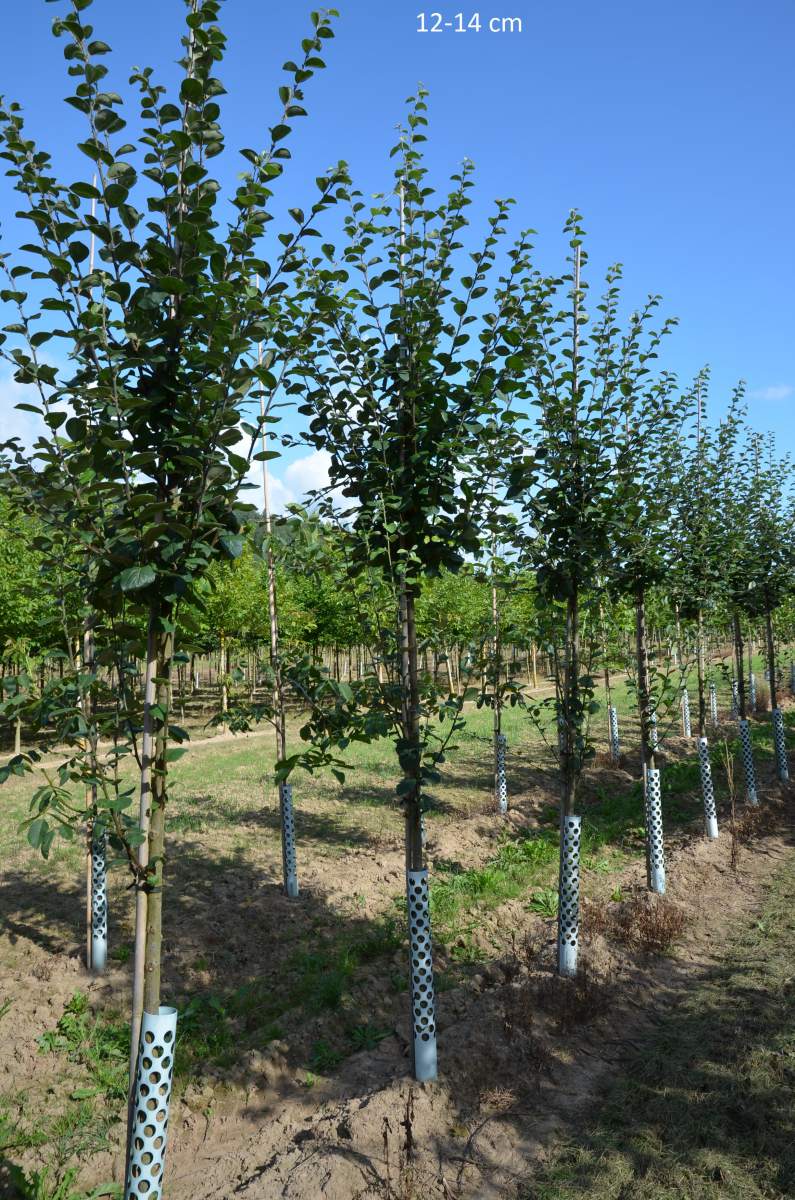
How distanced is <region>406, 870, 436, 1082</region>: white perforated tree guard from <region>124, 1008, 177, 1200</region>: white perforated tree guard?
2070mm

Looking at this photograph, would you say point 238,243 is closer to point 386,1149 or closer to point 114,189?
point 114,189

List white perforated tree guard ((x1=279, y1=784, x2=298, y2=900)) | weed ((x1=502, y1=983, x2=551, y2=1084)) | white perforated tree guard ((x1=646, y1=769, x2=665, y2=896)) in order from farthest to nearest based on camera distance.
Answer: white perforated tree guard ((x1=646, y1=769, x2=665, y2=896)) < white perforated tree guard ((x1=279, y1=784, x2=298, y2=900)) < weed ((x1=502, y1=983, x2=551, y2=1084))

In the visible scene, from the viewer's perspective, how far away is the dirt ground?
4.27 m

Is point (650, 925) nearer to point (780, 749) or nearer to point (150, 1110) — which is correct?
point (150, 1110)

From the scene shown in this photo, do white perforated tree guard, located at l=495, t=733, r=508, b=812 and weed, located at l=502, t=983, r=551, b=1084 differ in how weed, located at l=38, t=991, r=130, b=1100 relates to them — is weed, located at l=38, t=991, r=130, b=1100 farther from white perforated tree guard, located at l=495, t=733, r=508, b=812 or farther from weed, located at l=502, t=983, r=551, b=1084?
white perforated tree guard, located at l=495, t=733, r=508, b=812

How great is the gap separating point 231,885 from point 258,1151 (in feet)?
15.4

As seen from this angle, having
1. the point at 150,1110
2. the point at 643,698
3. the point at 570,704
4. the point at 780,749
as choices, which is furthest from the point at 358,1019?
the point at 780,749

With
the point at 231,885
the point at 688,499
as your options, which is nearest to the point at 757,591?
the point at 688,499

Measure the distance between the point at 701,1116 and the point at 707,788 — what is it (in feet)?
23.2

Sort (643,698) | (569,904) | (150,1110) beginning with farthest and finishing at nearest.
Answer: (643,698) → (569,904) → (150,1110)

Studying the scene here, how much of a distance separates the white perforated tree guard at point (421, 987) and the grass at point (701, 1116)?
35.8 inches

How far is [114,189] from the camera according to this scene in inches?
102

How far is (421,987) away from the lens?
4.73 metres

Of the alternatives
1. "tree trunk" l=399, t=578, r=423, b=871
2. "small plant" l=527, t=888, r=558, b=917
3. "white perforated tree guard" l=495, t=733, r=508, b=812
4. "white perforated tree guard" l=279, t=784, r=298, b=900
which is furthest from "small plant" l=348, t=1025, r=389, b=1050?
"white perforated tree guard" l=495, t=733, r=508, b=812
